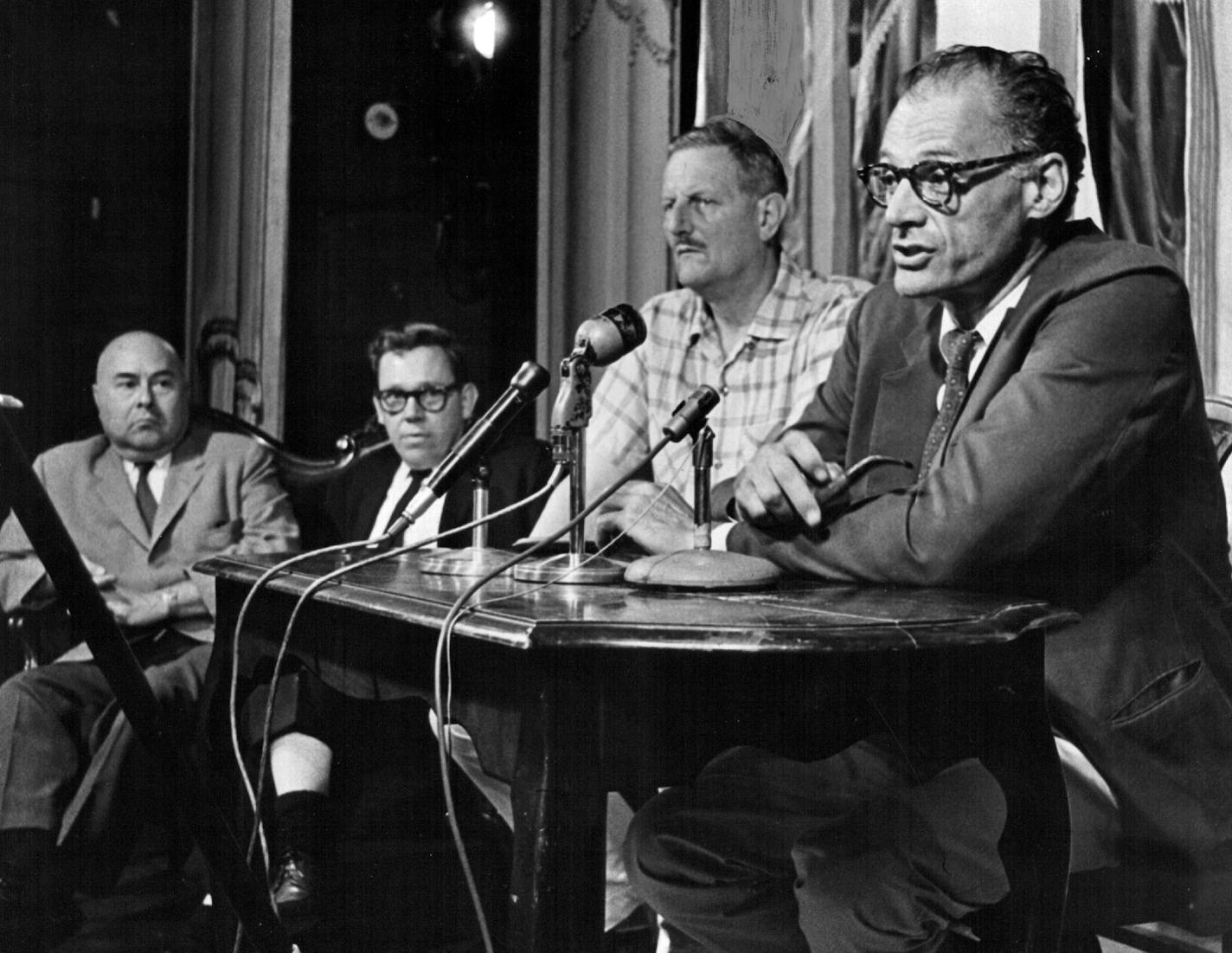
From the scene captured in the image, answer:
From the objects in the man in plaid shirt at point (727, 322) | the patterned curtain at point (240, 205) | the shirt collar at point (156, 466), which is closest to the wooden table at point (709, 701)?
the man in plaid shirt at point (727, 322)

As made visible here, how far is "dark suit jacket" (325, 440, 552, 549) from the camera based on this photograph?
2.95 m

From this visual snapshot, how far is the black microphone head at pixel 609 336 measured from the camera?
4.99 ft

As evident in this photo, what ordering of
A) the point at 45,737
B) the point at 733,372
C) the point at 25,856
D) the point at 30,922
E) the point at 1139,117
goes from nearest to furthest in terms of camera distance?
1. the point at 1139,117
2. the point at 30,922
3. the point at 25,856
4. the point at 45,737
5. the point at 733,372

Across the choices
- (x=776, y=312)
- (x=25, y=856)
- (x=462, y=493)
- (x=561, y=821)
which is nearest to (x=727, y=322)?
(x=776, y=312)

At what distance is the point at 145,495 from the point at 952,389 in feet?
7.21

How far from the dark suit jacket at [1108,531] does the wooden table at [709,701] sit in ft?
0.56

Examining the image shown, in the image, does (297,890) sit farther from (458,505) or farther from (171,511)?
(171,511)

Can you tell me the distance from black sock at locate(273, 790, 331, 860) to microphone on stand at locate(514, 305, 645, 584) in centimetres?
124

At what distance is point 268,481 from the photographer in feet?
10.6

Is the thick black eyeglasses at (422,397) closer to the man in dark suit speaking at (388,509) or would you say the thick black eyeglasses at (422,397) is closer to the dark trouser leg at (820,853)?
the man in dark suit speaking at (388,509)

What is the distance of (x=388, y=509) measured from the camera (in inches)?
126

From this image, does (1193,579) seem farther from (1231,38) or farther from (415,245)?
(415,245)

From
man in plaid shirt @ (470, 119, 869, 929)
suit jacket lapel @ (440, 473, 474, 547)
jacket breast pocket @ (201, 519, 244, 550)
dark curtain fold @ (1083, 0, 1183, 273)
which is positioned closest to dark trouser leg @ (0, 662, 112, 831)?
jacket breast pocket @ (201, 519, 244, 550)

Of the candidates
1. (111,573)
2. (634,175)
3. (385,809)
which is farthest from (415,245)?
(385,809)
